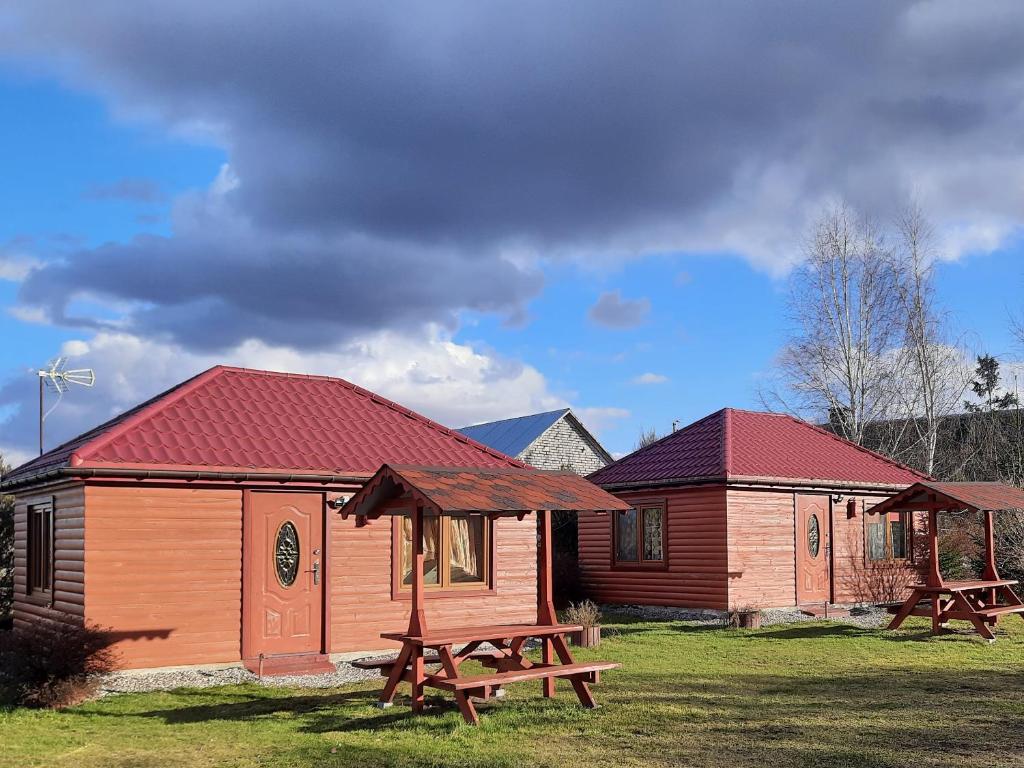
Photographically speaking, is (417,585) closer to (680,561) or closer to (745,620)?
(745,620)

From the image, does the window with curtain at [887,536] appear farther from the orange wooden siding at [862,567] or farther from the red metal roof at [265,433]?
the red metal roof at [265,433]

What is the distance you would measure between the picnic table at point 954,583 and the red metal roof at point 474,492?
855 cm

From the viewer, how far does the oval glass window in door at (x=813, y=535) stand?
68.2ft

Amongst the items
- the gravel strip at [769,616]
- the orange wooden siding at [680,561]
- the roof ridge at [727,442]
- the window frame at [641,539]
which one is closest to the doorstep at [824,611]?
the gravel strip at [769,616]

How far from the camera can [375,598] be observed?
1448 cm

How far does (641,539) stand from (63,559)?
38.6ft

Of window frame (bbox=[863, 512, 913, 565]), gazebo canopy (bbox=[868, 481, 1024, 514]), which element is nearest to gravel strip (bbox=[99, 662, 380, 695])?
gazebo canopy (bbox=[868, 481, 1024, 514])

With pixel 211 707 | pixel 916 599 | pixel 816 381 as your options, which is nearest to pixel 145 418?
pixel 211 707

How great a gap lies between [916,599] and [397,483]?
11.2 meters

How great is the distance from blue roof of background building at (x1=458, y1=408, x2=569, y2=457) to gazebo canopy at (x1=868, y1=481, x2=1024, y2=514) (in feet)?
64.1

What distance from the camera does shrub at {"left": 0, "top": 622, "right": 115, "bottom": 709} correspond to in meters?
11.1

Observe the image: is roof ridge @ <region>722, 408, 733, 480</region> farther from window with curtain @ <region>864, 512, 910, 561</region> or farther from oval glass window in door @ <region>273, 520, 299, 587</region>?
oval glass window in door @ <region>273, 520, 299, 587</region>

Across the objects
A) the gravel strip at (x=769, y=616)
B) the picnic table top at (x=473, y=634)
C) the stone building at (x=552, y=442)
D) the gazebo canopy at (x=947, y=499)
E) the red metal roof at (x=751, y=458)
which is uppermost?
the stone building at (x=552, y=442)

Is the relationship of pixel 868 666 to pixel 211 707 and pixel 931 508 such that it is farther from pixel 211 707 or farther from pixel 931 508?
pixel 211 707
